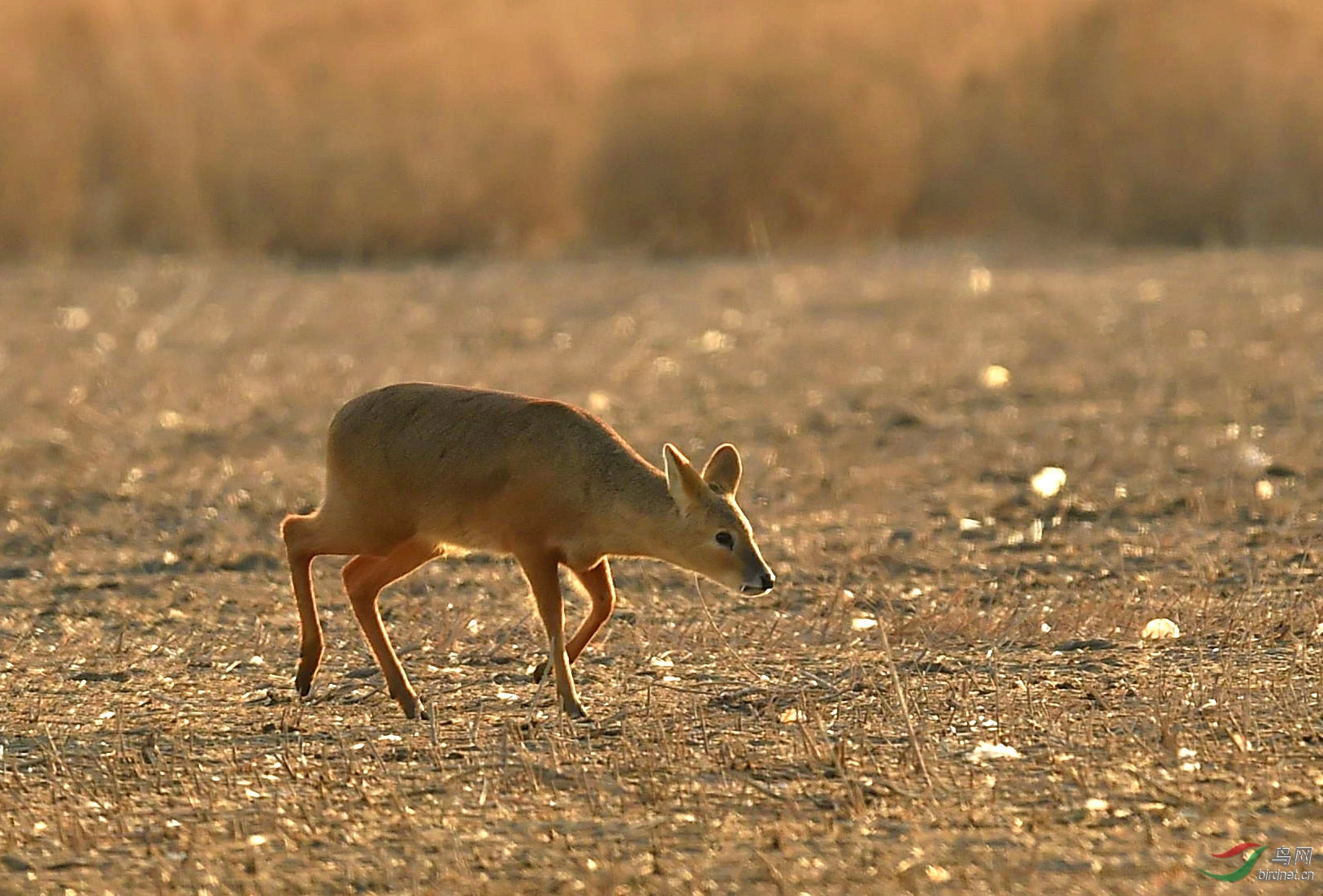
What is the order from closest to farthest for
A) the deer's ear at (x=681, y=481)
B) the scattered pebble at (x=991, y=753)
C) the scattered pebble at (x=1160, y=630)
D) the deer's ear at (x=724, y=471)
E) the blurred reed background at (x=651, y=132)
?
1. the scattered pebble at (x=991, y=753)
2. the deer's ear at (x=681, y=481)
3. the deer's ear at (x=724, y=471)
4. the scattered pebble at (x=1160, y=630)
5. the blurred reed background at (x=651, y=132)

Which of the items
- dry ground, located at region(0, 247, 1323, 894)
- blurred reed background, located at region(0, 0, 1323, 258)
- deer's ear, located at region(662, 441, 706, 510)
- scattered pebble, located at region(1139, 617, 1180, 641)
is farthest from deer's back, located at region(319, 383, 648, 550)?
blurred reed background, located at region(0, 0, 1323, 258)

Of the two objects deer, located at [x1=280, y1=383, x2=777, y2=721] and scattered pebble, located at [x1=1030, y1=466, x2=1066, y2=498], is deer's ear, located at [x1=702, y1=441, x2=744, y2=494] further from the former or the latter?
scattered pebble, located at [x1=1030, y1=466, x2=1066, y2=498]

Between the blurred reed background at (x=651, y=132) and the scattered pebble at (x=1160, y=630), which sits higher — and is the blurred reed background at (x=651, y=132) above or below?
below

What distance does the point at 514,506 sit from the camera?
588 centimetres

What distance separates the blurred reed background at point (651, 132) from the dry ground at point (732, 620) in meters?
3.21

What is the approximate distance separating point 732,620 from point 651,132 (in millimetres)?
11826

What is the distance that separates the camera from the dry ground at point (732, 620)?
4574 mm

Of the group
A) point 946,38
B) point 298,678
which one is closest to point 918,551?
point 298,678

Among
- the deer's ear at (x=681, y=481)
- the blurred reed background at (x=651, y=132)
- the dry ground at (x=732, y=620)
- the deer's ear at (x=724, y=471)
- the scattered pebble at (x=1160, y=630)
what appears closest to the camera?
the dry ground at (x=732, y=620)

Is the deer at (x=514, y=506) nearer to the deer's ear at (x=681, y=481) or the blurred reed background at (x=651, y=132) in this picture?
the deer's ear at (x=681, y=481)

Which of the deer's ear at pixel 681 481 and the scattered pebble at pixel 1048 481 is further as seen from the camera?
the scattered pebble at pixel 1048 481

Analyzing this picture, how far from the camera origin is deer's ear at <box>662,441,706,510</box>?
19.2ft

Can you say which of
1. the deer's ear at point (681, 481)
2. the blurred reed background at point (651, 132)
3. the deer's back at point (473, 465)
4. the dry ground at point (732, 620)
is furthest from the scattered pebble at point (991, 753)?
the blurred reed background at point (651, 132)

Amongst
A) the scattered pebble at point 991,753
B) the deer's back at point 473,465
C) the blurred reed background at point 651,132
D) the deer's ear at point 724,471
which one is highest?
the deer's back at point 473,465
